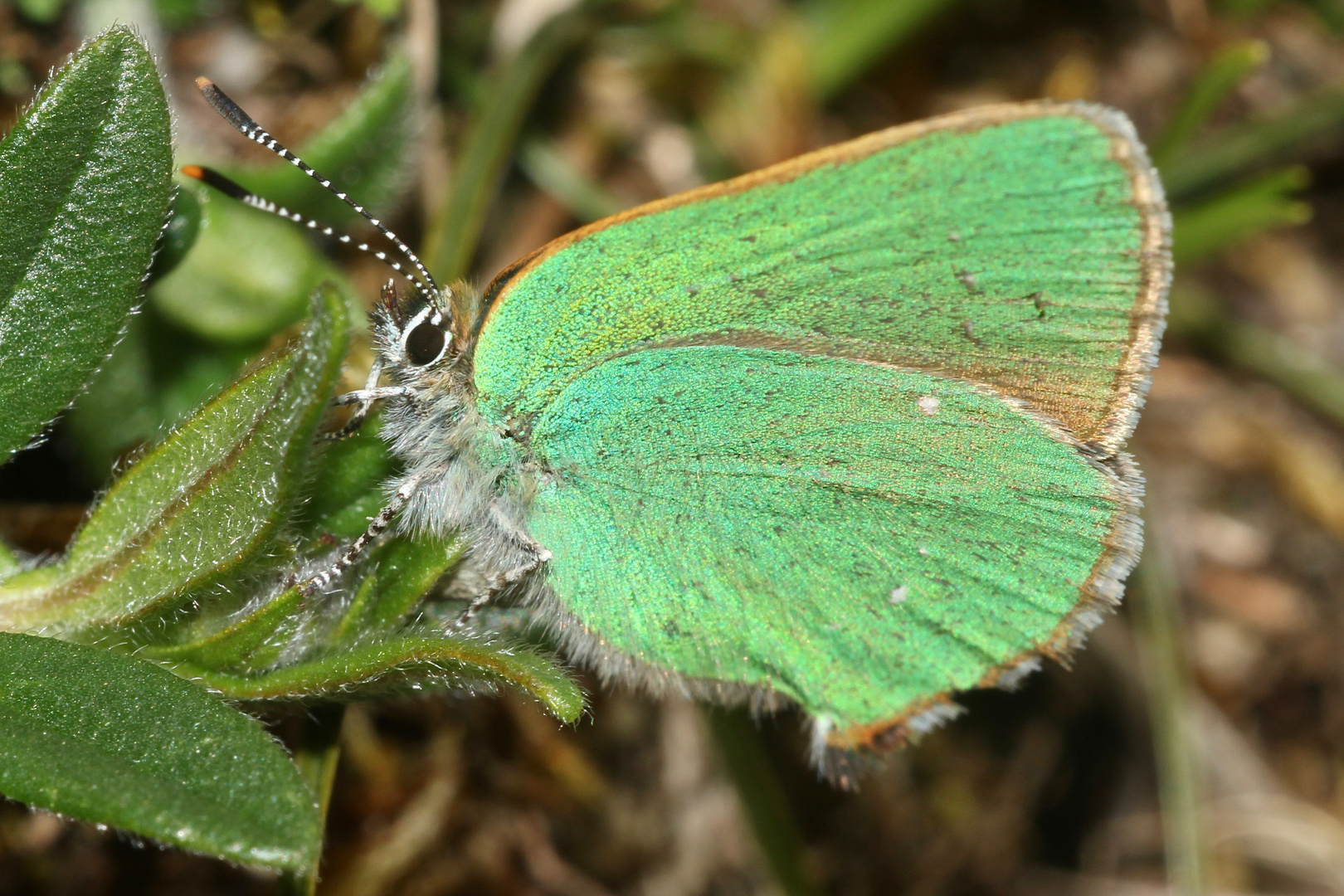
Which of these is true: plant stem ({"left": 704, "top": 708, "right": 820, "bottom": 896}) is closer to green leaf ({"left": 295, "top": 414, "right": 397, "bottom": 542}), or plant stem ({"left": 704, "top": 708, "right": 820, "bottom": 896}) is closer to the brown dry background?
the brown dry background

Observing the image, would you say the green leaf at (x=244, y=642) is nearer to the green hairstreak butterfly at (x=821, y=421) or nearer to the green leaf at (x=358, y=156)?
the green hairstreak butterfly at (x=821, y=421)

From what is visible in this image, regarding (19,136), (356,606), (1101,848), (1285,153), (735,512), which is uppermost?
(19,136)

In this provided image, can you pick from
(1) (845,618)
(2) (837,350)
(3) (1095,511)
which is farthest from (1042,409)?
(1) (845,618)

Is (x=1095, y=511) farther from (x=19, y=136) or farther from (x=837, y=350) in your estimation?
(x=19, y=136)

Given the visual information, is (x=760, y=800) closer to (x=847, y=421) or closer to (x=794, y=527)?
(x=794, y=527)

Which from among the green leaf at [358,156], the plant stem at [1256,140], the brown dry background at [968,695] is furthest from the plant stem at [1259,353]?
the green leaf at [358,156]

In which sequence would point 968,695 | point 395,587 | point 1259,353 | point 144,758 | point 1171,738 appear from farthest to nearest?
point 1259,353 → point 968,695 → point 1171,738 → point 395,587 → point 144,758

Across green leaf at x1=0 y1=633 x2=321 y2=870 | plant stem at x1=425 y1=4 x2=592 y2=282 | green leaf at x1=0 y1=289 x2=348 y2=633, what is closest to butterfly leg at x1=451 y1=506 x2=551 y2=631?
green leaf at x1=0 y1=289 x2=348 y2=633

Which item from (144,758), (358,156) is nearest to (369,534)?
(144,758)
